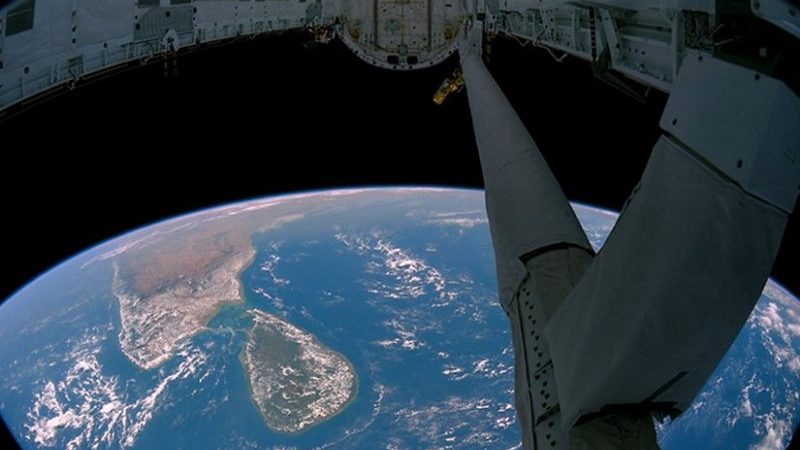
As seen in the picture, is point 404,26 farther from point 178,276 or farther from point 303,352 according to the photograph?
point 178,276

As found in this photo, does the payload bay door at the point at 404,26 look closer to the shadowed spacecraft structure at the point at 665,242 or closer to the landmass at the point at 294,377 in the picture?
the shadowed spacecraft structure at the point at 665,242

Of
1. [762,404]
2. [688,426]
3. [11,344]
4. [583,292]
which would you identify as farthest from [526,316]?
[11,344]

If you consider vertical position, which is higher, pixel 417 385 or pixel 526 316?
pixel 526 316

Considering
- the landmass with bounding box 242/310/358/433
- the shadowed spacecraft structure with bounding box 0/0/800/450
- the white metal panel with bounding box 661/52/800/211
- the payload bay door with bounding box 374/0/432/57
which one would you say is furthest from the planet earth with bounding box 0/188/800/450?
the white metal panel with bounding box 661/52/800/211

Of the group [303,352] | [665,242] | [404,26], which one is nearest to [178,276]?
[303,352]

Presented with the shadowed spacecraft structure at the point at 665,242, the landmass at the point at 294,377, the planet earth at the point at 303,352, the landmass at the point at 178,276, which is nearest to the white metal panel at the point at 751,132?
the shadowed spacecraft structure at the point at 665,242

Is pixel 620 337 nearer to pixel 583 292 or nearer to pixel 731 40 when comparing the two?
pixel 583 292
